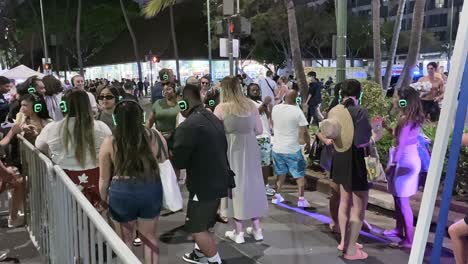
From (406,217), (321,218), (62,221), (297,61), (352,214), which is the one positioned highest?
(297,61)

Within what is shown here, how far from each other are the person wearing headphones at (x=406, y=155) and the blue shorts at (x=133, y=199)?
2.67 metres

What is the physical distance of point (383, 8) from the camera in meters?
71.7

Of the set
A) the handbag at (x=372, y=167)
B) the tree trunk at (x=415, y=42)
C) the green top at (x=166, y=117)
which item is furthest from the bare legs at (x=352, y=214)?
the tree trunk at (x=415, y=42)

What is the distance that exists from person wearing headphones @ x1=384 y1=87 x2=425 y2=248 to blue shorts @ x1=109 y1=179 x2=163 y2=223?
267cm

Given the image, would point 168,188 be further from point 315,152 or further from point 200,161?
point 315,152

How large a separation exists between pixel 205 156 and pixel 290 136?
271 cm

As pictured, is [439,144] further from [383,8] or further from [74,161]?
[383,8]

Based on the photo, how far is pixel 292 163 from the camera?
7.10 metres

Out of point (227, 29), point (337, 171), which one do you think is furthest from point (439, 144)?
point (227, 29)

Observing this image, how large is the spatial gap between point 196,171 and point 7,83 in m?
4.28

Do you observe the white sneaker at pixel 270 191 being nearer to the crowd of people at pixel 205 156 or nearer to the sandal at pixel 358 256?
the crowd of people at pixel 205 156

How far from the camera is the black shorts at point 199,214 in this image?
4538mm

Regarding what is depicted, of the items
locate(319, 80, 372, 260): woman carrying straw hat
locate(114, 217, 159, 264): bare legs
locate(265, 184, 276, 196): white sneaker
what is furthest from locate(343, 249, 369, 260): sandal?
locate(265, 184, 276, 196): white sneaker

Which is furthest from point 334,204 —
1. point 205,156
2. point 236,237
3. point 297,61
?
point 297,61
